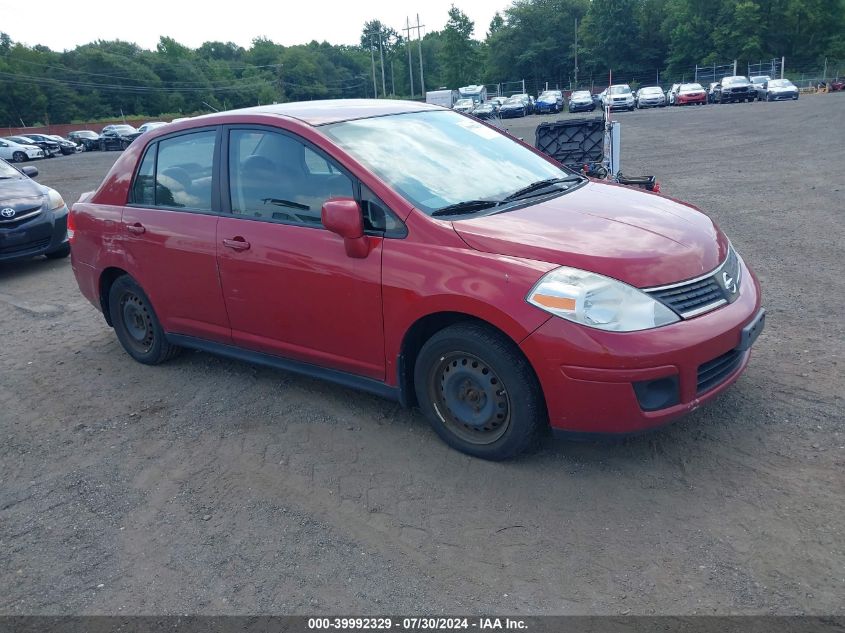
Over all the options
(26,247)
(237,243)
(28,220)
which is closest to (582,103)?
(28,220)

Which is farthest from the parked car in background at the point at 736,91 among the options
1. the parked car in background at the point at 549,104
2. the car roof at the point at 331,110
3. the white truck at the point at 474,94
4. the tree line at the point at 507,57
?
the car roof at the point at 331,110

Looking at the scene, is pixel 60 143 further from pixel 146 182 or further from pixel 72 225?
pixel 146 182

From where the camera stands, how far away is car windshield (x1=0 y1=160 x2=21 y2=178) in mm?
9712

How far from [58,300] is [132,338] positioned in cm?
268

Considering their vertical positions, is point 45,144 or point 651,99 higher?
point 651,99

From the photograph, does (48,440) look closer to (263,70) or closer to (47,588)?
(47,588)

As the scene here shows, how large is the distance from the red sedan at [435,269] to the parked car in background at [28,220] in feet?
14.6

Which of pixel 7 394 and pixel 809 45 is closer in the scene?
pixel 7 394

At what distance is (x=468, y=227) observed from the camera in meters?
3.63

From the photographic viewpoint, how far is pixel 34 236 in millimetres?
9023

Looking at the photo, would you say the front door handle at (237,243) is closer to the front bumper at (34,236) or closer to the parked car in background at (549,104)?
the front bumper at (34,236)

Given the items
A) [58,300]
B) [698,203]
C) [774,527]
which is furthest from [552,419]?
[698,203]

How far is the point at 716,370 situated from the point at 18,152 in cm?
4316

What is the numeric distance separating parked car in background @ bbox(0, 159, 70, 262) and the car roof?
5260 millimetres
